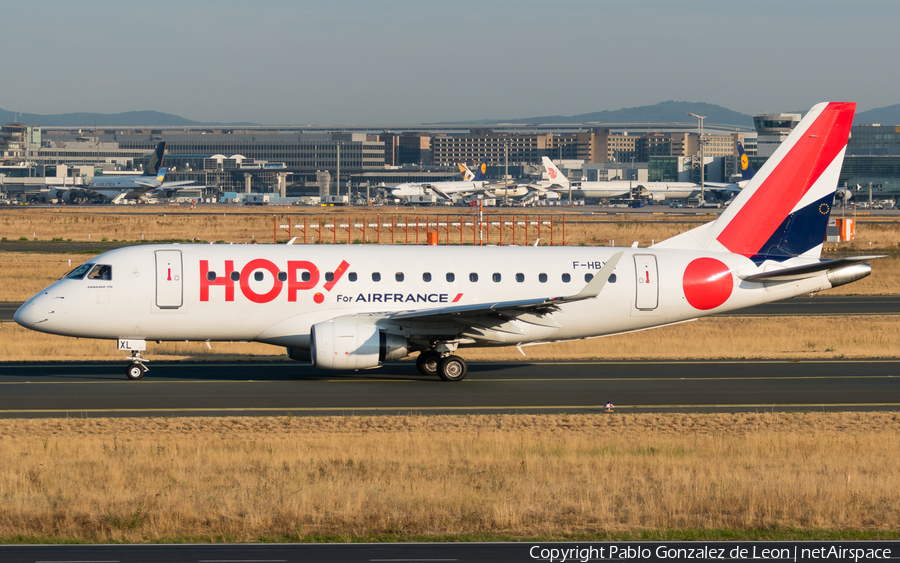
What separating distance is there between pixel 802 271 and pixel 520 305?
9104 mm

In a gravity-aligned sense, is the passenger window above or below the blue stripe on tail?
below

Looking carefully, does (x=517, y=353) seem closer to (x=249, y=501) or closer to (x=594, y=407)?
(x=594, y=407)

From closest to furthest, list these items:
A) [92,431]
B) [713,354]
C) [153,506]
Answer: [153,506], [92,431], [713,354]

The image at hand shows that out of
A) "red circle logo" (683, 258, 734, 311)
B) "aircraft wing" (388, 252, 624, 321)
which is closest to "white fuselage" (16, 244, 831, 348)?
"red circle logo" (683, 258, 734, 311)

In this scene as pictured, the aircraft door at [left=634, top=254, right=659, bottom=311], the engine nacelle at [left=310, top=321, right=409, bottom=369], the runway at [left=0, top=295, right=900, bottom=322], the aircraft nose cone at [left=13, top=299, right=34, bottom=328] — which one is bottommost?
the runway at [left=0, top=295, right=900, bottom=322]

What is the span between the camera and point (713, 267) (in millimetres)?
31969

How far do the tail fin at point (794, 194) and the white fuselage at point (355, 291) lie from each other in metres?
0.89

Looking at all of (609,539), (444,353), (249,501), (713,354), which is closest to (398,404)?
(444,353)

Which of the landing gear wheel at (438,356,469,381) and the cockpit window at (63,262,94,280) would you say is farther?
the landing gear wheel at (438,356,469,381)

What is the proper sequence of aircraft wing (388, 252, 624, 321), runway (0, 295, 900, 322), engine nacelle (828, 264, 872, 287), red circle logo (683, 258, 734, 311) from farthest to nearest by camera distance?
runway (0, 295, 900, 322), red circle logo (683, 258, 734, 311), engine nacelle (828, 264, 872, 287), aircraft wing (388, 252, 624, 321)

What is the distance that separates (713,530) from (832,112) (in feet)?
68.8

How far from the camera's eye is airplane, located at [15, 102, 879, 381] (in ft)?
95.3

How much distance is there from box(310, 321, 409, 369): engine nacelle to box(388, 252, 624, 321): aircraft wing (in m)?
1.01

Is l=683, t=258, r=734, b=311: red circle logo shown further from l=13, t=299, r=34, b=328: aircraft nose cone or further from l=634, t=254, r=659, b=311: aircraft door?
l=13, t=299, r=34, b=328: aircraft nose cone
